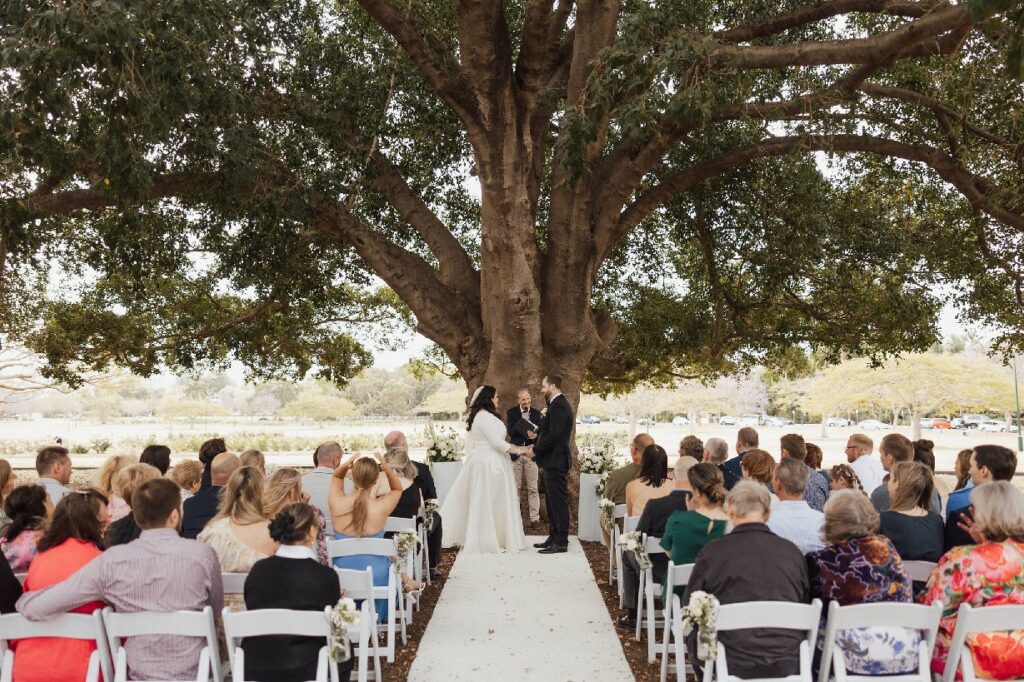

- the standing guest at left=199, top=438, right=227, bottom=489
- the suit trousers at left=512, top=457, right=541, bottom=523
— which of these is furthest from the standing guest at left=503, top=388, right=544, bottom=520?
the standing guest at left=199, top=438, right=227, bottom=489

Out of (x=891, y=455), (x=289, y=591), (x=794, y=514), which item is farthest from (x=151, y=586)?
(x=891, y=455)

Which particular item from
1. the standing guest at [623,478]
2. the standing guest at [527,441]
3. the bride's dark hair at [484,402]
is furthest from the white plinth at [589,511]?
the standing guest at [623,478]

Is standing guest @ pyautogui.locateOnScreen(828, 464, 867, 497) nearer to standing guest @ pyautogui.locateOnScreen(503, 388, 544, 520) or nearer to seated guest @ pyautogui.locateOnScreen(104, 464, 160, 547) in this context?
standing guest @ pyautogui.locateOnScreen(503, 388, 544, 520)

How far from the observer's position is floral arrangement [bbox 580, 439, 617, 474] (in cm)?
1077

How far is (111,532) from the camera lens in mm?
5141

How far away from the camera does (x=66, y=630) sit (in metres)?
3.87

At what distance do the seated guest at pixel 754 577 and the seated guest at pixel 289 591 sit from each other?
1.84 metres

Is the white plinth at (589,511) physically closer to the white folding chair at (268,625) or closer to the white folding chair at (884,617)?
the white folding chair at (884,617)

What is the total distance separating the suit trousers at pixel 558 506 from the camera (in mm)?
9750

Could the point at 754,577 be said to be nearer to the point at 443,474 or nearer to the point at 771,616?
the point at 771,616

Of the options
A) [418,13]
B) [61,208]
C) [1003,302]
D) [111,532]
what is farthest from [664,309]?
[111,532]

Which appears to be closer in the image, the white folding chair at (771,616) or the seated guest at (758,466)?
the white folding chair at (771,616)

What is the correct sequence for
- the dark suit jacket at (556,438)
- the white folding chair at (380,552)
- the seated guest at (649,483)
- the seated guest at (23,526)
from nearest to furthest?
the seated guest at (23,526)
the white folding chair at (380,552)
the seated guest at (649,483)
the dark suit jacket at (556,438)

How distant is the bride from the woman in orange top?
5.65 m
